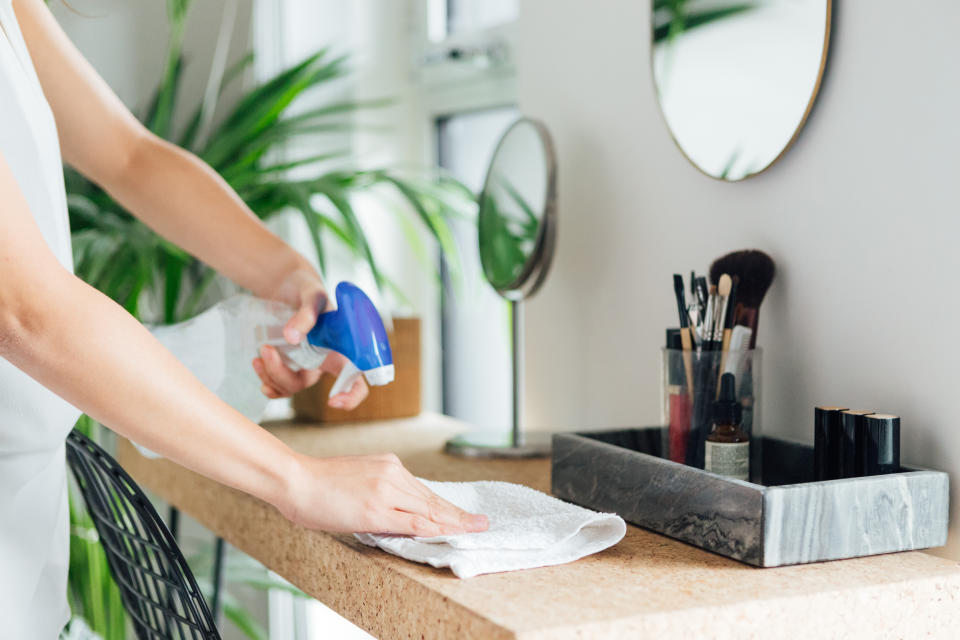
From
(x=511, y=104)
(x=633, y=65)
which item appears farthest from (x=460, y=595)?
(x=511, y=104)

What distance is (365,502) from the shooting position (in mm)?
712

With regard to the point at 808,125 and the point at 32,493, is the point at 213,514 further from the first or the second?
the point at 808,125

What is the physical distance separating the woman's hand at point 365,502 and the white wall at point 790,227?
1.21ft

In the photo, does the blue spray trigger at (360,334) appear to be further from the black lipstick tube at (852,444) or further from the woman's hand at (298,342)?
the black lipstick tube at (852,444)

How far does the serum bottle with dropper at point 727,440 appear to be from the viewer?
822 millimetres

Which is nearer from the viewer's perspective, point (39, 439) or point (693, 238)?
point (39, 439)

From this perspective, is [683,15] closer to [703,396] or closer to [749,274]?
[749,274]

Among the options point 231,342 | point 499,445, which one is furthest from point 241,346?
point 499,445

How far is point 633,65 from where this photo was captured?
3.67ft

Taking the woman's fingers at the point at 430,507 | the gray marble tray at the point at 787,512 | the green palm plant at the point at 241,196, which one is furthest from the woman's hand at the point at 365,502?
the green palm plant at the point at 241,196

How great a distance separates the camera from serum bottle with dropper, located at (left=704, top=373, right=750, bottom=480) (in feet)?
2.70

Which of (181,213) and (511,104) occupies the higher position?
(511,104)

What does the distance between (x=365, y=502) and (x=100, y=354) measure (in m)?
0.21

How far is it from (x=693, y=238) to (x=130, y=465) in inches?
36.0
